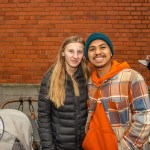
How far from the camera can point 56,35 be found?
591cm

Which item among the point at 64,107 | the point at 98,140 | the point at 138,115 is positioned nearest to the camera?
the point at 138,115

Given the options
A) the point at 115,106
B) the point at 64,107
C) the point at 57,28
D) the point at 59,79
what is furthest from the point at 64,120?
the point at 57,28

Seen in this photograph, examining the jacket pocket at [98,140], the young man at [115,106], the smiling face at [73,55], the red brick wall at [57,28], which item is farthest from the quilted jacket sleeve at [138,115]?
the red brick wall at [57,28]

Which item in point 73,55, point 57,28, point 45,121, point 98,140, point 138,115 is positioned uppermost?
point 57,28

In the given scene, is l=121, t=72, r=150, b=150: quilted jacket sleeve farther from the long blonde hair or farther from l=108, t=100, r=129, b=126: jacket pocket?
the long blonde hair

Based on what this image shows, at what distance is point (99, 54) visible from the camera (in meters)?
2.74

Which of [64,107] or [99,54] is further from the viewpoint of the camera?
[64,107]

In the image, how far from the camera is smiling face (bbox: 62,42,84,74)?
304cm

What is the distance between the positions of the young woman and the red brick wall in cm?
286

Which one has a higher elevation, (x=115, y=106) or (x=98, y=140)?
(x=115, y=106)

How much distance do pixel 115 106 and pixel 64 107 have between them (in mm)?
552

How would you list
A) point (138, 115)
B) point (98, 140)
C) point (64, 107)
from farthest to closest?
point (64, 107) < point (98, 140) < point (138, 115)

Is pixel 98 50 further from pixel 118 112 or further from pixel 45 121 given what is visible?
pixel 45 121

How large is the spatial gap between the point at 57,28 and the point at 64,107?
3.15m
